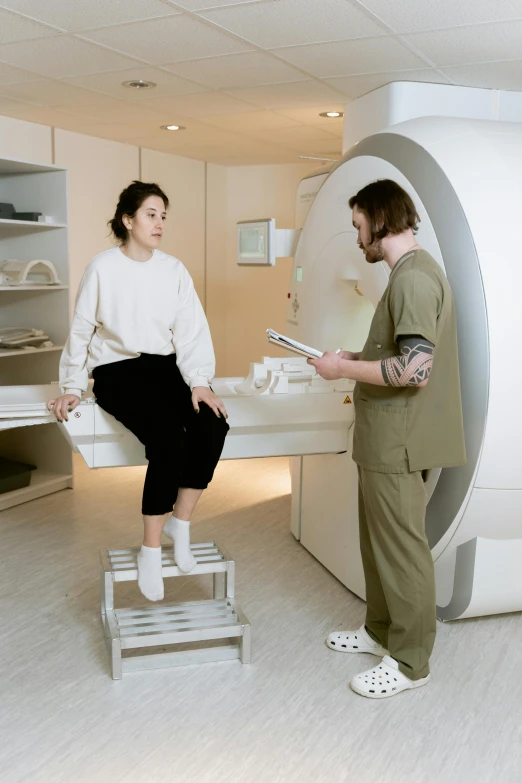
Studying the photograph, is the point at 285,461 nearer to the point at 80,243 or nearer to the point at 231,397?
the point at 80,243

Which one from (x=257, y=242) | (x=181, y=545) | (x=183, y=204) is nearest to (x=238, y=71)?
(x=257, y=242)

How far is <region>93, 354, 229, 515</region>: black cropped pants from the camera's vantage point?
2213 mm

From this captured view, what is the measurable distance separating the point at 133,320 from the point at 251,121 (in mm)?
2284

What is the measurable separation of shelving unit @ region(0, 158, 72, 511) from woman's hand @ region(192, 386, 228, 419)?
160cm

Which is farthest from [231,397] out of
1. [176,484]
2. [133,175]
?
[133,175]

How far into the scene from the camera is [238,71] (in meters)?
3.17

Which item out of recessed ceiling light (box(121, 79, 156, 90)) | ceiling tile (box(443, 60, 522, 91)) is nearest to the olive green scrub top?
ceiling tile (box(443, 60, 522, 91))

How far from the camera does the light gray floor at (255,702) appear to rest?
6.02 ft

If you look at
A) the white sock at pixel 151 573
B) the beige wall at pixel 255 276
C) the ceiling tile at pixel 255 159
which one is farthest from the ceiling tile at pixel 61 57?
the beige wall at pixel 255 276

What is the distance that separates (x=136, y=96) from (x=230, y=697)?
8.95 ft

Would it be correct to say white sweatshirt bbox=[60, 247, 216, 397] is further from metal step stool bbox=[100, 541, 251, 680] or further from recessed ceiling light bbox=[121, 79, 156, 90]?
recessed ceiling light bbox=[121, 79, 156, 90]

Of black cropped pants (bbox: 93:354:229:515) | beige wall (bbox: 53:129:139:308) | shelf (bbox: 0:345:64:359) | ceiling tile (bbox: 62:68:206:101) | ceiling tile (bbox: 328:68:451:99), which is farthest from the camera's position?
beige wall (bbox: 53:129:139:308)

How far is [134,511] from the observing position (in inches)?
145

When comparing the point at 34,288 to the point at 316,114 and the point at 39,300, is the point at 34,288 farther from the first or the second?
the point at 316,114
